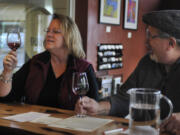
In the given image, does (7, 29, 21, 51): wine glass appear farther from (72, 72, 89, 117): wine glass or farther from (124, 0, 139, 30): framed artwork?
(124, 0, 139, 30): framed artwork

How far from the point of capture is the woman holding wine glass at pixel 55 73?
2.38 metres

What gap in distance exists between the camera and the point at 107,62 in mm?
4832

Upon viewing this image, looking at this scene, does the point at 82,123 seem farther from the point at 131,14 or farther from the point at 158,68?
the point at 131,14

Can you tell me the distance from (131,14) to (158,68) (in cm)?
372

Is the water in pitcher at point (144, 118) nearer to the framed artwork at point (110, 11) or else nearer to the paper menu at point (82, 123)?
the paper menu at point (82, 123)

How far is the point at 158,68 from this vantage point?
2010 millimetres

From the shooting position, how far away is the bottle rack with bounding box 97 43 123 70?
181 inches

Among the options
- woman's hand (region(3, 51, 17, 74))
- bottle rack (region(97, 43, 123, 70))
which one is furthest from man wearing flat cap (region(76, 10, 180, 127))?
bottle rack (region(97, 43, 123, 70))

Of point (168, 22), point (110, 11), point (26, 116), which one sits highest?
point (110, 11)

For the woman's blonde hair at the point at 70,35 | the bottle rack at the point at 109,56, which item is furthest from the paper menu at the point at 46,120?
the bottle rack at the point at 109,56

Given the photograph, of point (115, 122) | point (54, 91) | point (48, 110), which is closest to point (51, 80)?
point (54, 91)

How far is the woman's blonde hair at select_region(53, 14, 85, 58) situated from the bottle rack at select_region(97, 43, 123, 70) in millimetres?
1939

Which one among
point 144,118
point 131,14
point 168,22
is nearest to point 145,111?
point 144,118

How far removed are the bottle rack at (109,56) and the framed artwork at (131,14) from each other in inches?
20.5
